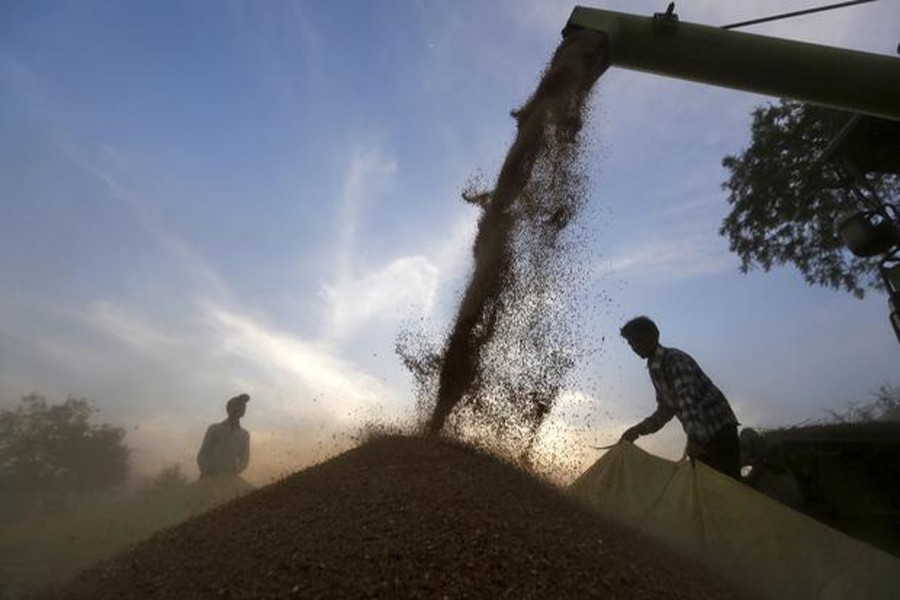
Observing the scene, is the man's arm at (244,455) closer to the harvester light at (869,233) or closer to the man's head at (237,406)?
the man's head at (237,406)

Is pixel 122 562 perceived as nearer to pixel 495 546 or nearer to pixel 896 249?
pixel 495 546

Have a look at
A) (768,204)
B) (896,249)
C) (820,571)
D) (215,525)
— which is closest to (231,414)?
(215,525)

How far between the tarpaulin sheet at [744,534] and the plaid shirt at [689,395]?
410 mm

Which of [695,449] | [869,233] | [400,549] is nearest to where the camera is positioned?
[400,549]

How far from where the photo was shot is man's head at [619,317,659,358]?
473cm

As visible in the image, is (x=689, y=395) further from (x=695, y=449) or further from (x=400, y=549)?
(x=400, y=549)

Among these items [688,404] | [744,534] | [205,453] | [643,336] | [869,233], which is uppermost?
[869,233]

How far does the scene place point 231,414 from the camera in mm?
6492

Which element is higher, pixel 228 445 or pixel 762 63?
pixel 762 63

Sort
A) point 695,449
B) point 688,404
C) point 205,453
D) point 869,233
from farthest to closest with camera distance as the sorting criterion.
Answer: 1. point 205,453
2. point 869,233
3. point 688,404
4. point 695,449

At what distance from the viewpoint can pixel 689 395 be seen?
4.35 metres

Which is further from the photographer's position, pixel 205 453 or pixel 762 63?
pixel 205 453

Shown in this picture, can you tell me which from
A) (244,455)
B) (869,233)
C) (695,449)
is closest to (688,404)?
(695,449)

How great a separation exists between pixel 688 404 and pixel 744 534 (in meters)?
1.16
